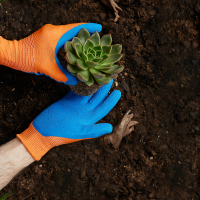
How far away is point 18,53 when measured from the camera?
4.75 feet

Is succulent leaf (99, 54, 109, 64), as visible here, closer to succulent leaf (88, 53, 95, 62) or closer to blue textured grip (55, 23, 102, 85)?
succulent leaf (88, 53, 95, 62)

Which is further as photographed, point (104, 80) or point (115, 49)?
point (115, 49)

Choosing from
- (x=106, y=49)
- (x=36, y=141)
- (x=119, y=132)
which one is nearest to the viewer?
(x=106, y=49)

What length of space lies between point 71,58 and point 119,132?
3.18 ft

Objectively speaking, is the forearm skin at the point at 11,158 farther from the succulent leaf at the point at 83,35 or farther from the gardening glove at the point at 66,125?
the succulent leaf at the point at 83,35

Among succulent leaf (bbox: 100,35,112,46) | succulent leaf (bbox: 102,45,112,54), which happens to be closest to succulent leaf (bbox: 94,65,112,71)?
succulent leaf (bbox: 102,45,112,54)

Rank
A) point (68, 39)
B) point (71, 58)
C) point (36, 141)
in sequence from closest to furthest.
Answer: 1. point (71, 58)
2. point (68, 39)
3. point (36, 141)

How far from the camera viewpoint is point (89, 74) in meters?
1.38

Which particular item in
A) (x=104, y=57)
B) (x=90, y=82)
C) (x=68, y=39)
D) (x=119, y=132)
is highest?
(x=68, y=39)

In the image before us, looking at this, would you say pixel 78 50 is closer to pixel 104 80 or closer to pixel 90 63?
pixel 90 63

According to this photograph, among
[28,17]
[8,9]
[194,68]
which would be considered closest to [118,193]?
[194,68]

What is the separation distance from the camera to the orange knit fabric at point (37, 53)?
1.45 m

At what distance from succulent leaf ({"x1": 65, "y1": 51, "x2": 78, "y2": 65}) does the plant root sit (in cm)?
89

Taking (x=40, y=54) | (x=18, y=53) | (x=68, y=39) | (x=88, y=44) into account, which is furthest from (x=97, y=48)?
(x=18, y=53)
